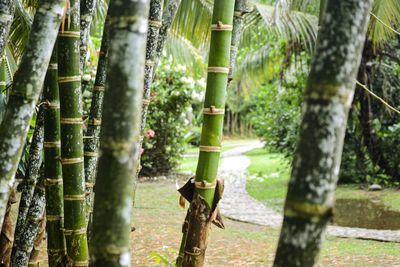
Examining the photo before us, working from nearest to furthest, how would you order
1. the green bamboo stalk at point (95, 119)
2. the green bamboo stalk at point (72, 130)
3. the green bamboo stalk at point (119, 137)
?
the green bamboo stalk at point (119, 137)
the green bamboo stalk at point (72, 130)
the green bamboo stalk at point (95, 119)

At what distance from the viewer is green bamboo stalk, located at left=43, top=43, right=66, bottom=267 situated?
9.05 feet

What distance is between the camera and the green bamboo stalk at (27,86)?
1.86 metres

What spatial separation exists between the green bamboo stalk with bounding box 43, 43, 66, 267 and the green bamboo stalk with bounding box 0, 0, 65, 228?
2.87 ft

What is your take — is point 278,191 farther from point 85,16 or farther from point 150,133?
point 85,16

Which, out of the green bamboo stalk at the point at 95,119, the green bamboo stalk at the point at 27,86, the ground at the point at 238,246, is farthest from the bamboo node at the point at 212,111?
the ground at the point at 238,246

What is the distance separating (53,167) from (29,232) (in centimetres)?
50

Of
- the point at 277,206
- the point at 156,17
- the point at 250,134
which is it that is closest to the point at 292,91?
the point at 277,206

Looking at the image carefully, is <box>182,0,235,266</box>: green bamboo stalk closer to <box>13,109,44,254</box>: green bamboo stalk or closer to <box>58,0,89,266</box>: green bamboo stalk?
<box>58,0,89,266</box>: green bamboo stalk

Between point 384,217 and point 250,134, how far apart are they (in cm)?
2972

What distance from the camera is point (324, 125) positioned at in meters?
1.43

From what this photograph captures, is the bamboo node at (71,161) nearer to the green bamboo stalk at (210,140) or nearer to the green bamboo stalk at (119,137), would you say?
the green bamboo stalk at (210,140)

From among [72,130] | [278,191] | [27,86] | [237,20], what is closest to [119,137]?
[27,86]

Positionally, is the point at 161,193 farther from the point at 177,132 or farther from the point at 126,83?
the point at 126,83

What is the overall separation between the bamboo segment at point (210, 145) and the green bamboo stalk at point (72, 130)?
20.8 inches
